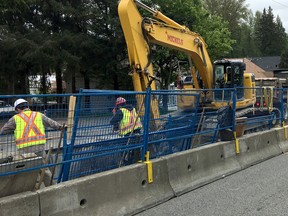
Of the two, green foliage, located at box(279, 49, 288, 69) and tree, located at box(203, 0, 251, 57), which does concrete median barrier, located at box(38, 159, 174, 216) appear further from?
green foliage, located at box(279, 49, 288, 69)

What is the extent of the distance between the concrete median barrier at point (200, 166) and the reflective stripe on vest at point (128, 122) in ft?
2.85

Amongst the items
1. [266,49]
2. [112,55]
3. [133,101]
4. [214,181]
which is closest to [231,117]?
[214,181]

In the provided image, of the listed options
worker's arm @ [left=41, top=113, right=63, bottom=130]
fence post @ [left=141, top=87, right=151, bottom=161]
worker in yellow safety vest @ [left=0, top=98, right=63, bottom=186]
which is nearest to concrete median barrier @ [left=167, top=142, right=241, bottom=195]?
fence post @ [left=141, top=87, right=151, bottom=161]

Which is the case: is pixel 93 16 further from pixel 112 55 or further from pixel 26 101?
pixel 26 101

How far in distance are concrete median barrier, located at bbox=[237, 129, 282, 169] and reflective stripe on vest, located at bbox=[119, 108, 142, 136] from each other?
3.42m

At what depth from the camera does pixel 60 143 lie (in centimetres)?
537

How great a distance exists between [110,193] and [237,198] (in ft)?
7.27

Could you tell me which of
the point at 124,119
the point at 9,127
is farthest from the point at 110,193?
the point at 9,127

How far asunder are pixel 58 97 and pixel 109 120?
3.61 ft

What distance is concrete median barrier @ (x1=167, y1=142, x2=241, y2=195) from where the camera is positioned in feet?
22.0

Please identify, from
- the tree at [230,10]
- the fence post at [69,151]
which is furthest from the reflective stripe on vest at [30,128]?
the tree at [230,10]

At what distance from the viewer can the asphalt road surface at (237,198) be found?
5.63 meters

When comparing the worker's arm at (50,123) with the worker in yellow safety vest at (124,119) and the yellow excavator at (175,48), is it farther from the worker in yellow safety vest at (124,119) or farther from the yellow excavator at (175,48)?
the yellow excavator at (175,48)

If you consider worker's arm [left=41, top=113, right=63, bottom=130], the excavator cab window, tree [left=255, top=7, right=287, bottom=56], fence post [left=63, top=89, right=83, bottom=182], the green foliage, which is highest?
tree [left=255, top=7, right=287, bottom=56]
